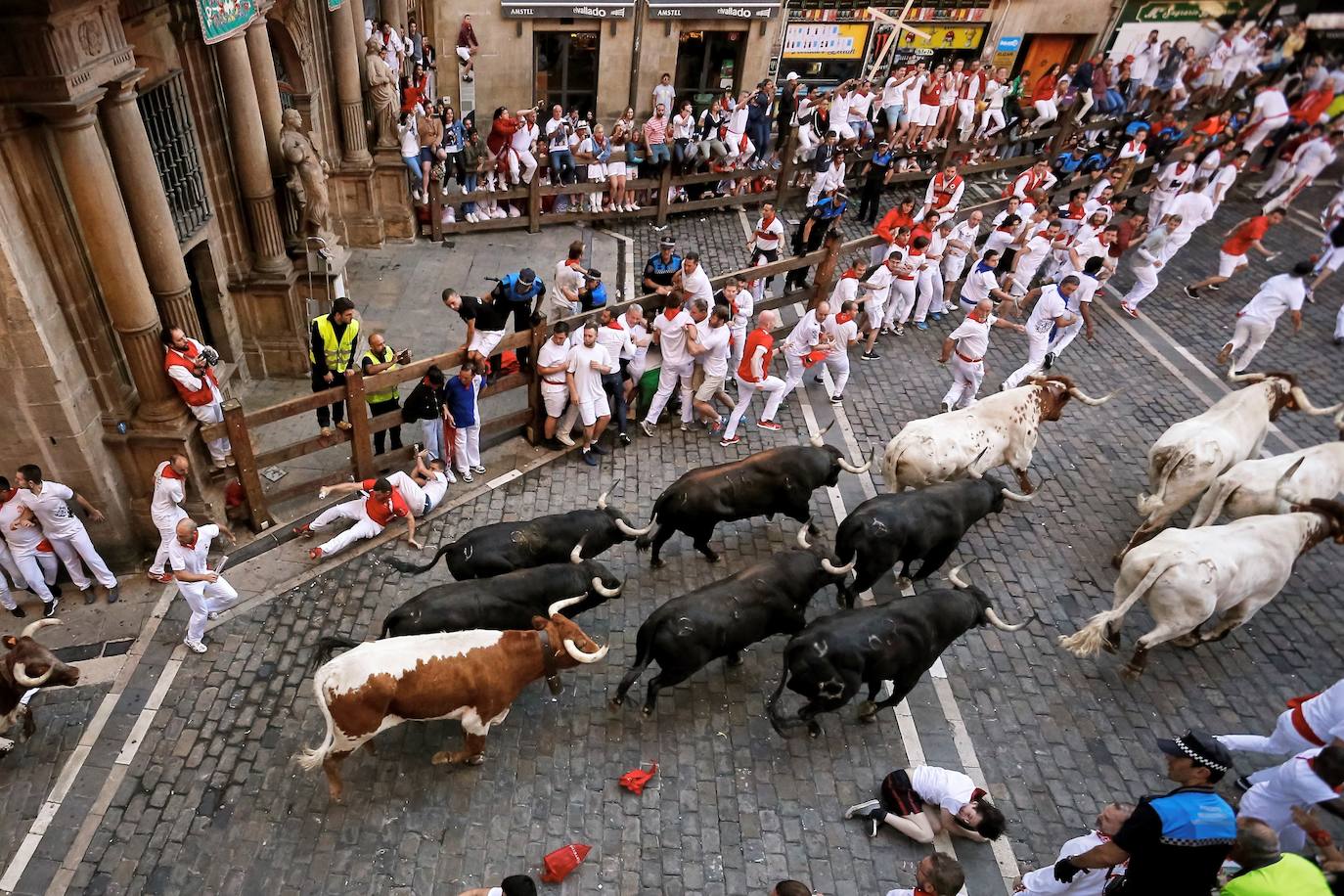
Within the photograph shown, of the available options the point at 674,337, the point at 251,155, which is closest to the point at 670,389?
the point at 674,337

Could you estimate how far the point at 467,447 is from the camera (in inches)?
377

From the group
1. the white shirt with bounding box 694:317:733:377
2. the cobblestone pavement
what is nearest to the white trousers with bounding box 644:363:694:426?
the white shirt with bounding box 694:317:733:377

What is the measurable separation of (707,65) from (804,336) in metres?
13.7

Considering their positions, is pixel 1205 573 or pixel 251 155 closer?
pixel 1205 573

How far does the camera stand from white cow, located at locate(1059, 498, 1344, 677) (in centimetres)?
736

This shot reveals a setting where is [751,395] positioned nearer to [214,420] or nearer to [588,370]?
[588,370]

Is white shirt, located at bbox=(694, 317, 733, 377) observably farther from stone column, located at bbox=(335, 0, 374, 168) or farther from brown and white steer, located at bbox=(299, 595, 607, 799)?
stone column, located at bbox=(335, 0, 374, 168)

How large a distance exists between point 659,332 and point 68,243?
238 inches

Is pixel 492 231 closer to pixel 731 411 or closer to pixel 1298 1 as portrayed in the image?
pixel 731 411

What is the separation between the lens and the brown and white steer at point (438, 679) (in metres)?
5.87

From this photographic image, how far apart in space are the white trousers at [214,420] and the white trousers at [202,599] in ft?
4.92

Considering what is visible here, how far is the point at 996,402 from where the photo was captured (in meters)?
9.55

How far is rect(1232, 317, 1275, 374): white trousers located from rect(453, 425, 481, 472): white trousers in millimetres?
11730

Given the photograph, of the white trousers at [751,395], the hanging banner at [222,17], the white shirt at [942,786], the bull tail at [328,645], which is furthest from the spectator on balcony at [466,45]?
the white shirt at [942,786]
